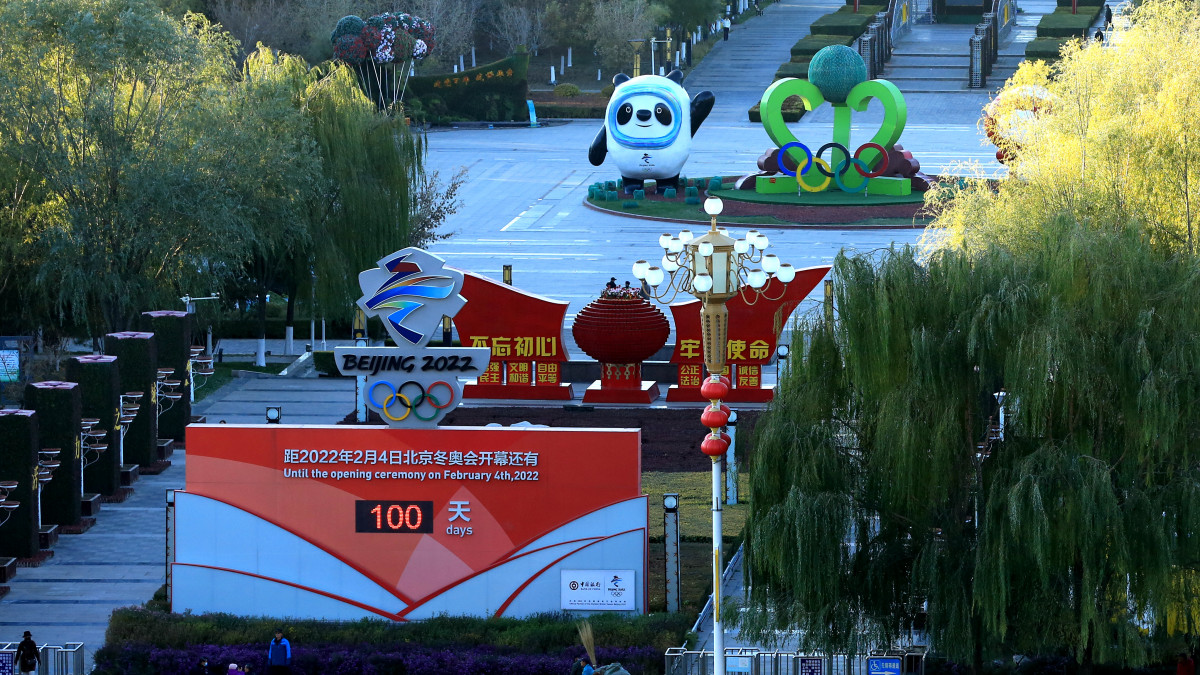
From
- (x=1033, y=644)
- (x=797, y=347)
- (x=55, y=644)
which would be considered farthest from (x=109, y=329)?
(x=1033, y=644)

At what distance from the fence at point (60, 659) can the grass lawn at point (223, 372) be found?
15562mm

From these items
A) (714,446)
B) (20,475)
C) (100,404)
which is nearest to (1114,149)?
(714,446)

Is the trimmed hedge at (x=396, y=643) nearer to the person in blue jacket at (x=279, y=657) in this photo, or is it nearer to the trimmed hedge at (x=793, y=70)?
the person in blue jacket at (x=279, y=657)

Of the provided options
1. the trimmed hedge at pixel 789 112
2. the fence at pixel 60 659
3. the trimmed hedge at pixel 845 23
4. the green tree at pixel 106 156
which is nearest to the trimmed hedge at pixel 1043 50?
the trimmed hedge at pixel 845 23

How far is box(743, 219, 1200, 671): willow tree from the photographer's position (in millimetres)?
18125

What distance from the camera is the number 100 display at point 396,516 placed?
72.8ft

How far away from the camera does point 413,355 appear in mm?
22125

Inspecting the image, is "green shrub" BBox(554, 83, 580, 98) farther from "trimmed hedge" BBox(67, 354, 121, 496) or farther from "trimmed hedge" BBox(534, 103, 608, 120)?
"trimmed hedge" BBox(67, 354, 121, 496)

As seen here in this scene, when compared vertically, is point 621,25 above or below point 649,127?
above

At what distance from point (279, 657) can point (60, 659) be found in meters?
2.98

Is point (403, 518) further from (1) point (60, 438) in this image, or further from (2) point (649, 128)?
(2) point (649, 128)

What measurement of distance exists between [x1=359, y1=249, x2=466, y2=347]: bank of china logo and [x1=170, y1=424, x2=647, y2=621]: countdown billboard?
1.38 meters

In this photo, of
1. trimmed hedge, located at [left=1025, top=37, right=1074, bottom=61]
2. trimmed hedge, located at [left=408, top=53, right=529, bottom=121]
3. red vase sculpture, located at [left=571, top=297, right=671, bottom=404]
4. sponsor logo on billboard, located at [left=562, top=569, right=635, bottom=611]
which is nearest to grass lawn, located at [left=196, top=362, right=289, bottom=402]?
red vase sculpture, located at [left=571, top=297, right=671, bottom=404]

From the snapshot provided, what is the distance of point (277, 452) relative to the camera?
877 inches
